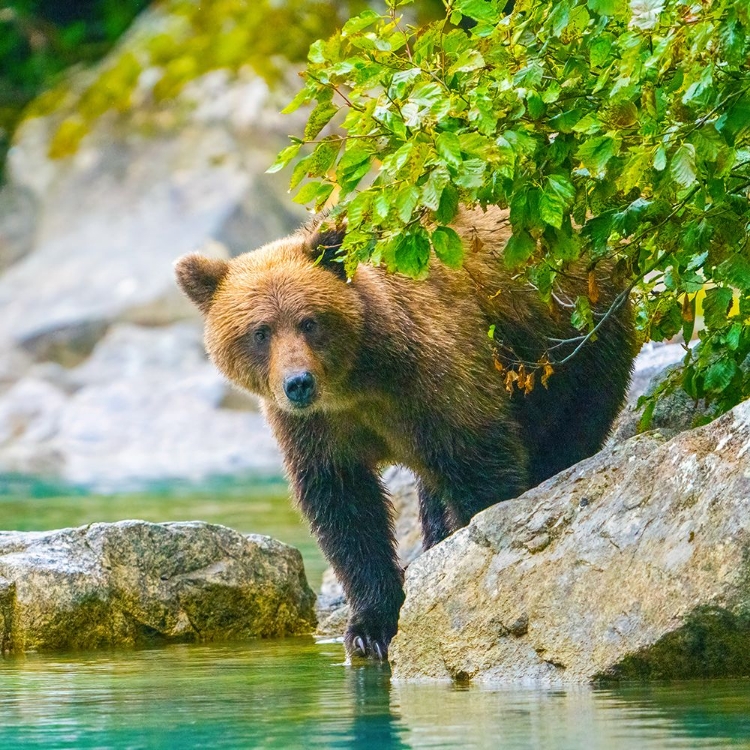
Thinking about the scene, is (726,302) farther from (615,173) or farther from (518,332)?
(518,332)

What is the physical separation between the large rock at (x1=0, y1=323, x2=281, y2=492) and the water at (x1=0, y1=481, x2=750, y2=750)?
11.8 m

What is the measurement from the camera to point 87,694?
5.80 meters

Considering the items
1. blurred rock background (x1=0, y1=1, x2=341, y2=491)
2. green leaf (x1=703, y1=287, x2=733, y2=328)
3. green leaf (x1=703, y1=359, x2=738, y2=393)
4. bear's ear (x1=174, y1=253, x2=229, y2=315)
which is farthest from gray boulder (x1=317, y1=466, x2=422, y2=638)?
blurred rock background (x1=0, y1=1, x2=341, y2=491)

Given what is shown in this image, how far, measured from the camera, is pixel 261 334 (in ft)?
23.1

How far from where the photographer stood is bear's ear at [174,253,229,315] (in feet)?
23.7

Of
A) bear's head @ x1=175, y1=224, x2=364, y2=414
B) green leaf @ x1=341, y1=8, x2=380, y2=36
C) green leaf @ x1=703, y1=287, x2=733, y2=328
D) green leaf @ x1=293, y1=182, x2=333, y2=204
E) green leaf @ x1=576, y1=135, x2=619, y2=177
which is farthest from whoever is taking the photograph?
bear's head @ x1=175, y1=224, x2=364, y2=414

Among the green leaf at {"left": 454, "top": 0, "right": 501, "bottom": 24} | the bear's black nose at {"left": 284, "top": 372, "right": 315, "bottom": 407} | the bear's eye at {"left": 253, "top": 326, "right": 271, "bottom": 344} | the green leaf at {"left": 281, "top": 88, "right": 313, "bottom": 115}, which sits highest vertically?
the green leaf at {"left": 454, "top": 0, "right": 501, "bottom": 24}

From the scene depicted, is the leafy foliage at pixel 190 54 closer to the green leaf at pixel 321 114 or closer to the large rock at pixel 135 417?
the large rock at pixel 135 417

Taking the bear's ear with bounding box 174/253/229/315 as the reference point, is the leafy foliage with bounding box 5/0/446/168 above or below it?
above

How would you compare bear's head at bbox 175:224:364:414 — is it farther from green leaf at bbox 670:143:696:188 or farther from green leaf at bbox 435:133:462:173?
green leaf at bbox 670:143:696:188

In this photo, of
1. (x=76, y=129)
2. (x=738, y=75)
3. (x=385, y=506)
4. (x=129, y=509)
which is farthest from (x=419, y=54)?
(x=76, y=129)

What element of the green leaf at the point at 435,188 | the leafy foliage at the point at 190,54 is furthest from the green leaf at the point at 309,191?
the leafy foliage at the point at 190,54

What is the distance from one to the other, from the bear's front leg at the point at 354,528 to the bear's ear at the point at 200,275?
947 mm

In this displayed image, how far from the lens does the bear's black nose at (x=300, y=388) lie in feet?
22.0
